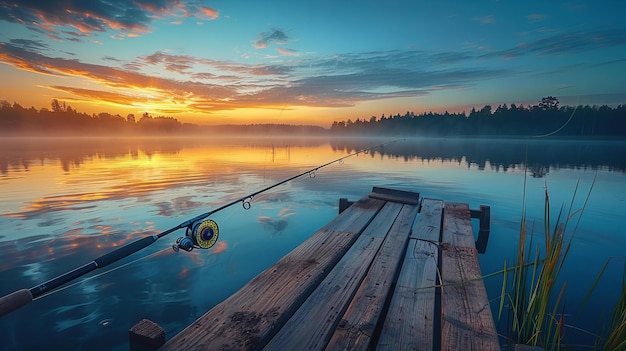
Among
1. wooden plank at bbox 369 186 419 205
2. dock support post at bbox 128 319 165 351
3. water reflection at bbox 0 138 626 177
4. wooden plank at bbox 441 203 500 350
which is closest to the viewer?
dock support post at bbox 128 319 165 351

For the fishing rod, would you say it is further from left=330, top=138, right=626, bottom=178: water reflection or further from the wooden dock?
left=330, top=138, right=626, bottom=178: water reflection

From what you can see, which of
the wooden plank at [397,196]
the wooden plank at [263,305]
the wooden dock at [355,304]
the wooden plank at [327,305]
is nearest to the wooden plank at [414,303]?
the wooden dock at [355,304]

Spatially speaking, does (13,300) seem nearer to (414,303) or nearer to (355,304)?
(355,304)

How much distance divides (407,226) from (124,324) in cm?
529

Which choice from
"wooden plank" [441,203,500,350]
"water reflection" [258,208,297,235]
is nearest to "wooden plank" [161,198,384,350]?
"wooden plank" [441,203,500,350]

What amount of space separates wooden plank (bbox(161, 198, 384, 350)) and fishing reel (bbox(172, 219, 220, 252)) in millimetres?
902

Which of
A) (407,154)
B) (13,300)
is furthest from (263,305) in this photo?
(407,154)

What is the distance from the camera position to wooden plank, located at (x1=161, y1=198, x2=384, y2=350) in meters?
2.54

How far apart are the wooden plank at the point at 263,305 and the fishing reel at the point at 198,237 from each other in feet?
2.96

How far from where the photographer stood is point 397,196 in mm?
8555

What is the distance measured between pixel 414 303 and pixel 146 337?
8.76ft

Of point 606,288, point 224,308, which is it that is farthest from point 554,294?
point 224,308

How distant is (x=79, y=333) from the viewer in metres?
4.16

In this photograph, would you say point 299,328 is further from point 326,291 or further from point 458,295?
point 458,295
